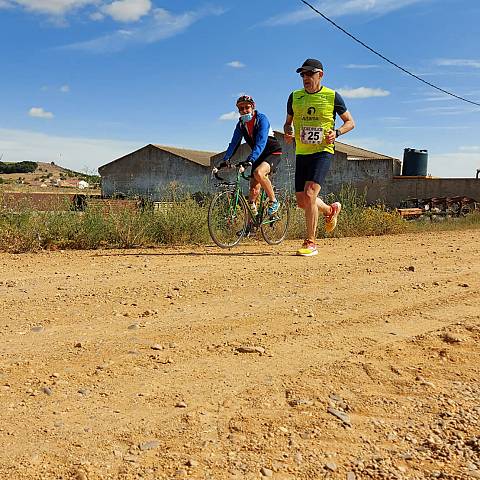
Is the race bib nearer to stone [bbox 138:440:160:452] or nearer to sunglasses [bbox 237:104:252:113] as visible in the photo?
sunglasses [bbox 237:104:252:113]

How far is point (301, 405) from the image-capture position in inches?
97.0

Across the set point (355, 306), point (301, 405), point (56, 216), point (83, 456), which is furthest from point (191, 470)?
point (56, 216)

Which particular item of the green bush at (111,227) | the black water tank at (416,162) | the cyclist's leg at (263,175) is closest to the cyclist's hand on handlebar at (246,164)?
the cyclist's leg at (263,175)

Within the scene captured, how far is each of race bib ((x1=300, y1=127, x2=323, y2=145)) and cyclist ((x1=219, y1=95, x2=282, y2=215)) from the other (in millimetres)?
619

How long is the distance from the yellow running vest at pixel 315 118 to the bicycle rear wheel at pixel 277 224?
131cm

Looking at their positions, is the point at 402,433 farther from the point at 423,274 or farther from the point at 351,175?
the point at 351,175

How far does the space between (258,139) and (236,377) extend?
15.8ft

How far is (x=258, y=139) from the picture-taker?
7.11 meters

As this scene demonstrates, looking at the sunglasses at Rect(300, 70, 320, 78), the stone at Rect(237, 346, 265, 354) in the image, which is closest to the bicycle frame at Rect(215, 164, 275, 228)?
the sunglasses at Rect(300, 70, 320, 78)

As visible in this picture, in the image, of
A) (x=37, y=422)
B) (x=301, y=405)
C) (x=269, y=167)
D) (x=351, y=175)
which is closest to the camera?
(x=37, y=422)

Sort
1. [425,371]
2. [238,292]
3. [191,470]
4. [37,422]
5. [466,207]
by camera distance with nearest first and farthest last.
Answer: [191,470]
[37,422]
[425,371]
[238,292]
[466,207]

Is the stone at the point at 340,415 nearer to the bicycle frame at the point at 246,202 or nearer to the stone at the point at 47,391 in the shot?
the stone at the point at 47,391

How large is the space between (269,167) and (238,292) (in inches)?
132

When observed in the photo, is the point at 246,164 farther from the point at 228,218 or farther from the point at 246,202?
the point at 228,218
